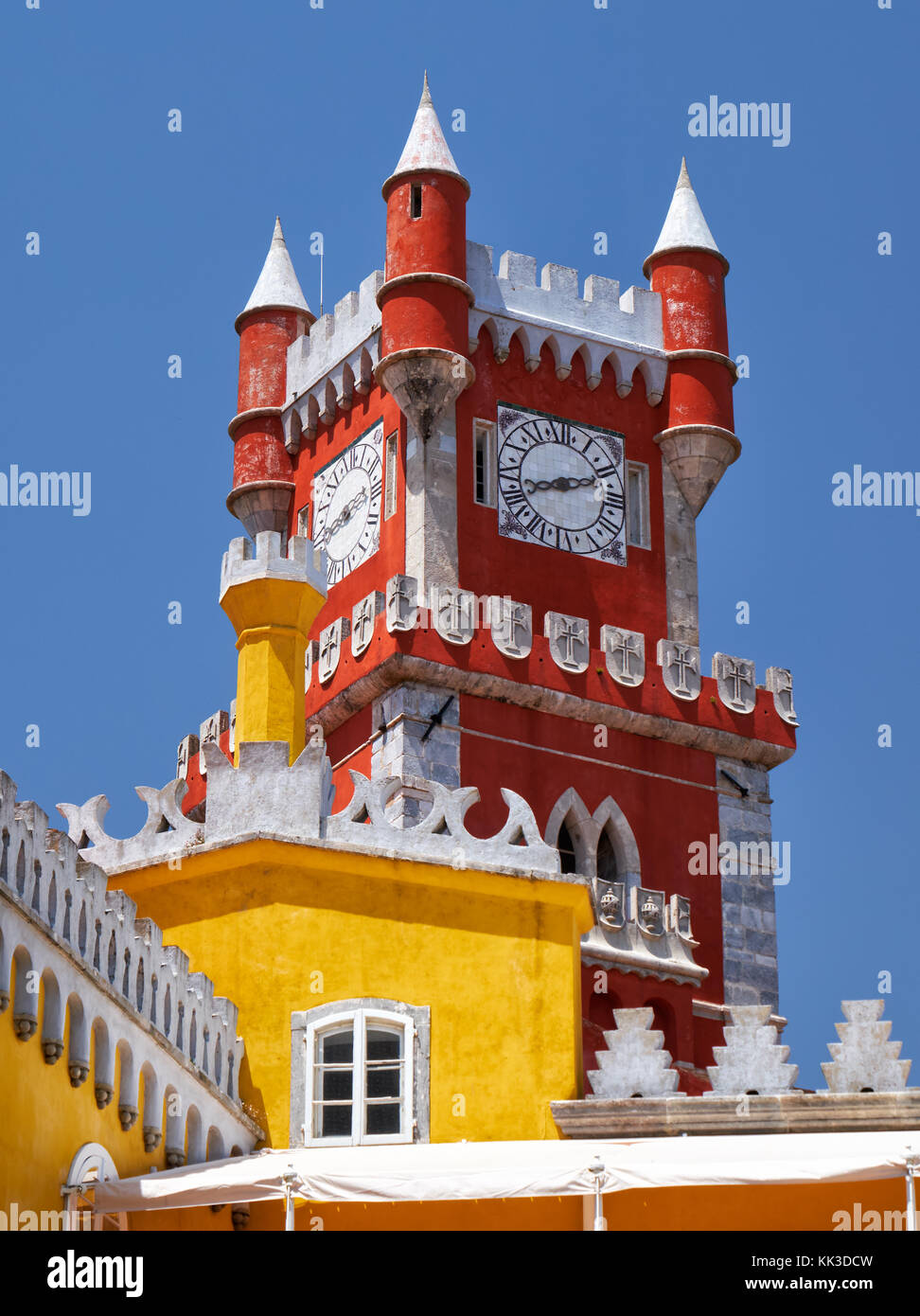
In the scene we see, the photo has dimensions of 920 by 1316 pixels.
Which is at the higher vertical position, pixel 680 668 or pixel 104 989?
pixel 680 668

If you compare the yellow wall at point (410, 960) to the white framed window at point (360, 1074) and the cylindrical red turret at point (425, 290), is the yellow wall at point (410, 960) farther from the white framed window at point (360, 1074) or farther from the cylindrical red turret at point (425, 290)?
the cylindrical red turret at point (425, 290)

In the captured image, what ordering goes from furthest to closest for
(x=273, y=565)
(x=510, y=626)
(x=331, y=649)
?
1. (x=331, y=649)
2. (x=510, y=626)
3. (x=273, y=565)

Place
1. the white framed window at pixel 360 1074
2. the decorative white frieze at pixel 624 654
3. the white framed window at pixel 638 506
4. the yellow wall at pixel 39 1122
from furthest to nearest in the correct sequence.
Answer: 1. the white framed window at pixel 638 506
2. the decorative white frieze at pixel 624 654
3. the white framed window at pixel 360 1074
4. the yellow wall at pixel 39 1122

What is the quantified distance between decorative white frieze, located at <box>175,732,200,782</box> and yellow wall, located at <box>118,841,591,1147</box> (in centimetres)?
1721

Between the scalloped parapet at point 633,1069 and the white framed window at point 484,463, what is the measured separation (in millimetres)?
16529

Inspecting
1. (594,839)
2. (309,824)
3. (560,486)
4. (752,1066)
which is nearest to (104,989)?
(309,824)

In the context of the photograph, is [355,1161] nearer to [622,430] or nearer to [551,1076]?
[551,1076]

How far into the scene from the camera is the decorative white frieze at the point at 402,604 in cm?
3641

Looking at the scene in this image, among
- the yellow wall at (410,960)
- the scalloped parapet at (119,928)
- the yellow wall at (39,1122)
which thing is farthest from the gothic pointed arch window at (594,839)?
the yellow wall at (39,1122)

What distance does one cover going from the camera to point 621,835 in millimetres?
37438

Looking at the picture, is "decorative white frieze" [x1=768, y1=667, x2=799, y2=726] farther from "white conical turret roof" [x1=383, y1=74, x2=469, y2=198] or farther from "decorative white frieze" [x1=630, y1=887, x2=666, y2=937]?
"white conical turret roof" [x1=383, y1=74, x2=469, y2=198]

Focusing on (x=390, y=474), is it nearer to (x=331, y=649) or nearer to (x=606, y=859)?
(x=331, y=649)

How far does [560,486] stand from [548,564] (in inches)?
58.9

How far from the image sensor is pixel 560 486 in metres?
40.2
